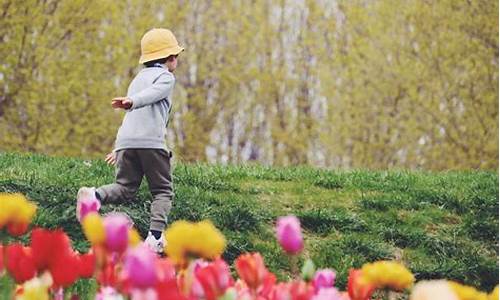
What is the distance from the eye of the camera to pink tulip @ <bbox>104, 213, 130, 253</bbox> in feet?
3.70

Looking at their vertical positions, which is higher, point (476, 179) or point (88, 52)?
point (88, 52)

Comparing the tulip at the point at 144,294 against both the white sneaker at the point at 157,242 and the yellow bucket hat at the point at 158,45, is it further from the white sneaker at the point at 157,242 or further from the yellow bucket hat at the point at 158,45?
the yellow bucket hat at the point at 158,45

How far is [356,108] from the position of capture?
13.4 meters

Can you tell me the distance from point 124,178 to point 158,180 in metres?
0.20

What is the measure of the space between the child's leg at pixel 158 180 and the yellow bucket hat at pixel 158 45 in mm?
517

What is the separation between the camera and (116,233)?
3.71ft

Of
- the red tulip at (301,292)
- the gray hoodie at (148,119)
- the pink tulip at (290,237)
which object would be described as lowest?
the gray hoodie at (148,119)

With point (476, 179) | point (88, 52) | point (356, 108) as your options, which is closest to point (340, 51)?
point (356, 108)

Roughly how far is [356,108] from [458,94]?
61.5 inches

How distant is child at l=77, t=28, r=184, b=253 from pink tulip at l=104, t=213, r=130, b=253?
330 centimetres

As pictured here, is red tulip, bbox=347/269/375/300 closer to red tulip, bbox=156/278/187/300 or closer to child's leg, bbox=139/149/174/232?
red tulip, bbox=156/278/187/300

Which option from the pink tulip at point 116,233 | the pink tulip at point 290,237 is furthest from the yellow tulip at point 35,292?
the pink tulip at point 290,237

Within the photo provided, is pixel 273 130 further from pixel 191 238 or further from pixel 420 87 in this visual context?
pixel 191 238

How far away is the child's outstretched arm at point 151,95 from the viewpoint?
402 centimetres
